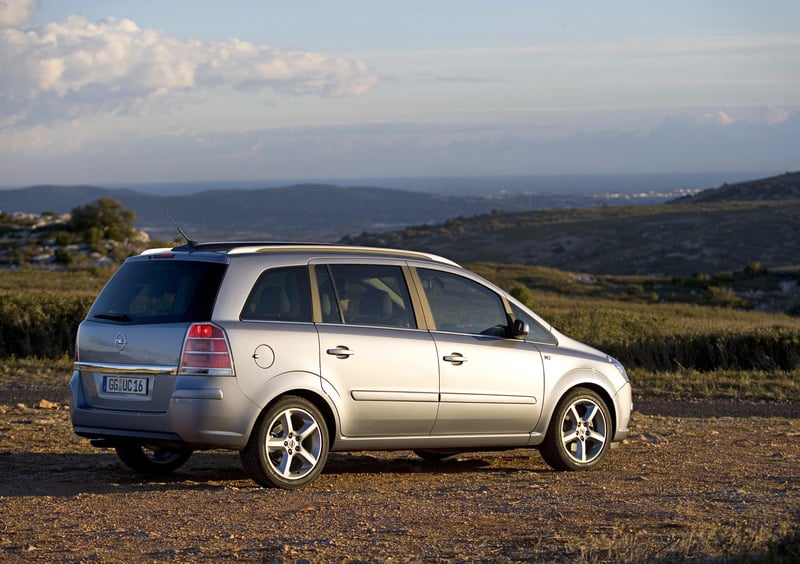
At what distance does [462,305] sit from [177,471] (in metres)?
2.63

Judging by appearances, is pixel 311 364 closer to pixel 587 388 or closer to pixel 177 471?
pixel 177 471

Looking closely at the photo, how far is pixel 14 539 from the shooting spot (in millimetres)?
6309

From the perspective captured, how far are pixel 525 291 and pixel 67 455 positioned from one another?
28.0 meters

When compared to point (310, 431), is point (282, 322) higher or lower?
higher

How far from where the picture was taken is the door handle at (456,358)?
8703 mm

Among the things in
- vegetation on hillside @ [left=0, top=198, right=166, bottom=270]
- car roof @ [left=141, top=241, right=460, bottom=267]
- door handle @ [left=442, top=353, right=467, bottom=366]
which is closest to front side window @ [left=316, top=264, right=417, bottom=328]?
car roof @ [left=141, top=241, right=460, bottom=267]

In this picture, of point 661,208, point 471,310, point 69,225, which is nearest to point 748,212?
point 661,208

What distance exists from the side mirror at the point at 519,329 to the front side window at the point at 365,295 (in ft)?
2.85

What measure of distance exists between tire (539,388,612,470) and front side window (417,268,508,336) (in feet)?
2.80

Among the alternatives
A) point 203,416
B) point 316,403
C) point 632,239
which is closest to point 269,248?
point 316,403

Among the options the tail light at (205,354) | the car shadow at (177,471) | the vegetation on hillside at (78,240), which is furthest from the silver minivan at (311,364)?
the vegetation on hillside at (78,240)

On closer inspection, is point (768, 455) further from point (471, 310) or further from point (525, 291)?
point (525, 291)

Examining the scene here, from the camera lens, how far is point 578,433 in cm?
945

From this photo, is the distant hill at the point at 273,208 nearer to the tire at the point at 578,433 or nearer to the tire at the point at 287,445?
the tire at the point at 578,433
